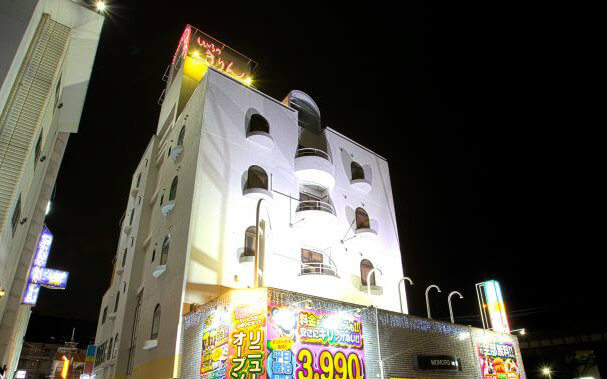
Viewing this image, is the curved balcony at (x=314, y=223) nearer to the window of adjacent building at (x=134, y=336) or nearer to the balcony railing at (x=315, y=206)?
the balcony railing at (x=315, y=206)

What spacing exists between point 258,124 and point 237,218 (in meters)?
5.69

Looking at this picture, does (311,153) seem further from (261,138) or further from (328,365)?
(328,365)

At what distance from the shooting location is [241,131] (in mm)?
20609

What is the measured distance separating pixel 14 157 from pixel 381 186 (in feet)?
63.8

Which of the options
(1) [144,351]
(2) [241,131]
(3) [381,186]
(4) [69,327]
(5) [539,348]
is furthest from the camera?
(4) [69,327]

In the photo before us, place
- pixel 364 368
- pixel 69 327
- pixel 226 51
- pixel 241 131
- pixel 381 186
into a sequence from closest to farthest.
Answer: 1. pixel 364 368
2. pixel 241 131
3. pixel 381 186
4. pixel 226 51
5. pixel 69 327

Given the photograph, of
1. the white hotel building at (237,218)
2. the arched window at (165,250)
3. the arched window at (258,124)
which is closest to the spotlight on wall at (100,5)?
the white hotel building at (237,218)

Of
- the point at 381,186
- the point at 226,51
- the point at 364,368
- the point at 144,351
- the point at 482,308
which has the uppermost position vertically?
the point at 226,51

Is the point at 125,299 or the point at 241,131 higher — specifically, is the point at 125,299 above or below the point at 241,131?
below

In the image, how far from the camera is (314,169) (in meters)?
21.4

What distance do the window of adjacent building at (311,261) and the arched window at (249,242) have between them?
2.68 m

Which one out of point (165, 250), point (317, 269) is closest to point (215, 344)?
point (317, 269)

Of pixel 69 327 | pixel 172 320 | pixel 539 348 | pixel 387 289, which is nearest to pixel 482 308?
pixel 387 289

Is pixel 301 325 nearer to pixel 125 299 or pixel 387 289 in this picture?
pixel 387 289
